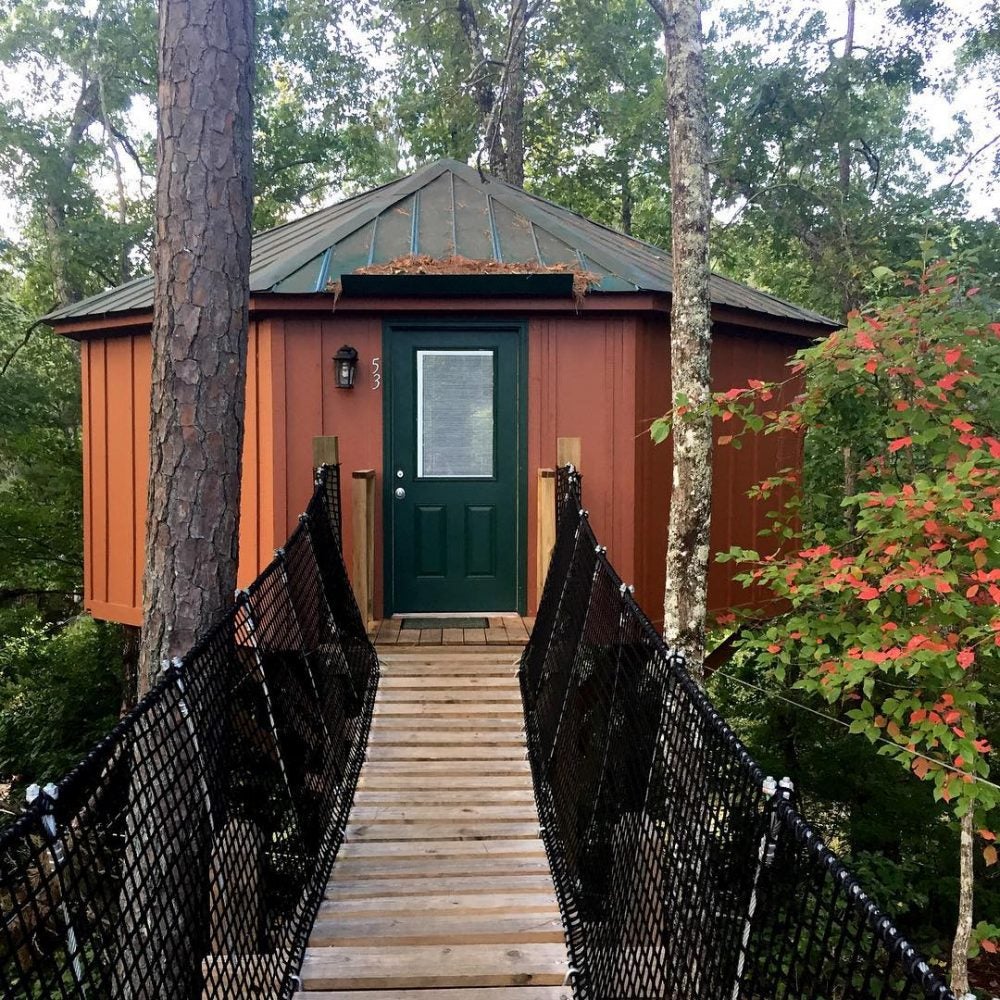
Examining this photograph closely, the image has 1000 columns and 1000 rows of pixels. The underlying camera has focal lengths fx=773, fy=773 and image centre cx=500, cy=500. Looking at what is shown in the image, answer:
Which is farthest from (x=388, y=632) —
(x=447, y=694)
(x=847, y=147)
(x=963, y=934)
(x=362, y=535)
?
(x=847, y=147)

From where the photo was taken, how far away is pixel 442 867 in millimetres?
3143

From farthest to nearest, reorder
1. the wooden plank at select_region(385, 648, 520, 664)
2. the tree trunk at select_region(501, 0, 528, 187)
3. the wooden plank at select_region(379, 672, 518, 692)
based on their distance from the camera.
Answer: the tree trunk at select_region(501, 0, 528, 187) < the wooden plank at select_region(385, 648, 520, 664) < the wooden plank at select_region(379, 672, 518, 692)

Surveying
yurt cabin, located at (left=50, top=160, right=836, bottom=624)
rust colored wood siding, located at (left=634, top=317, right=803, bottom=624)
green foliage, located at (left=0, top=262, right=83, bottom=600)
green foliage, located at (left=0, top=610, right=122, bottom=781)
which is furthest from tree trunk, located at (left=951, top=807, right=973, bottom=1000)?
green foliage, located at (left=0, top=262, right=83, bottom=600)

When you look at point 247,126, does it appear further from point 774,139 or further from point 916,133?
point 916,133

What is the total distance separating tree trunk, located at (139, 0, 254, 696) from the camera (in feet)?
10.6

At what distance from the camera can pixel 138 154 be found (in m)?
17.3

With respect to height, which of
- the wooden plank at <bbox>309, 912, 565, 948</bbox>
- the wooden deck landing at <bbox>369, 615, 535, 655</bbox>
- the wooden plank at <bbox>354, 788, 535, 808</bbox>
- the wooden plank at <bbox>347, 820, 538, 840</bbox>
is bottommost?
the wooden plank at <bbox>309, 912, 565, 948</bbox>

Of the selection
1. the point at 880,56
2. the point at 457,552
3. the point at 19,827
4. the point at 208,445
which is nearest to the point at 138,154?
the point at 880,56

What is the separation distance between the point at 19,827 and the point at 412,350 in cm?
428

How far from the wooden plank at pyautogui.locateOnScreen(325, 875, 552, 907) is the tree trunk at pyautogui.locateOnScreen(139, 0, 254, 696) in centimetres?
118

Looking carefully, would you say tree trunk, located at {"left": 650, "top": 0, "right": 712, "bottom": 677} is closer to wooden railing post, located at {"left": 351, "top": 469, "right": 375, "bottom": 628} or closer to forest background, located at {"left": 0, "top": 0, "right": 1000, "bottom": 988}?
forest background, located at {"left": 0, "top": 0, "right": 1000, "bottom": 988}

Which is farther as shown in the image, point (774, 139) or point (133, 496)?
point (774, 139)

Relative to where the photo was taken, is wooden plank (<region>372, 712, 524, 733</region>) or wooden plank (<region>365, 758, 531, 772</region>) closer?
wooden plank (<region>365, 758, 531, 772</region>)

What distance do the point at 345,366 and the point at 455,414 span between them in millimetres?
826
